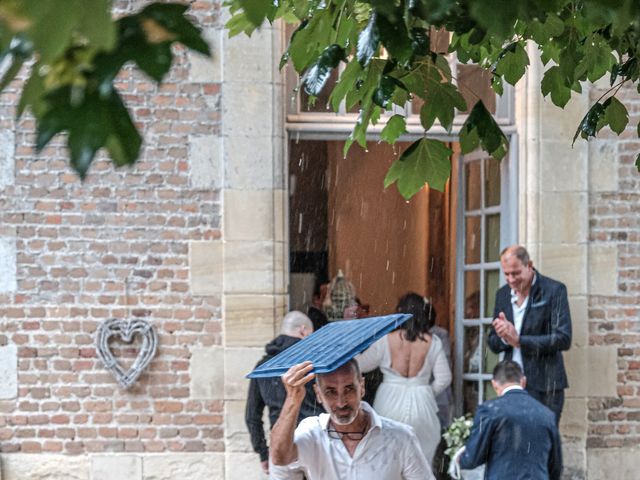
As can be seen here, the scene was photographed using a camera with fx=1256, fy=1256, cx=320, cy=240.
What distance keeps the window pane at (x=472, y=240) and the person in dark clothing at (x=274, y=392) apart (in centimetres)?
226

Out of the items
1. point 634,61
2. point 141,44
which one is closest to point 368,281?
point 634,61

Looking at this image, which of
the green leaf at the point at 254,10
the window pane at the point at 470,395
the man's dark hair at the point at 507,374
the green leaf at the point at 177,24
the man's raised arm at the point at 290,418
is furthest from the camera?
the window pane at the point at 470,395

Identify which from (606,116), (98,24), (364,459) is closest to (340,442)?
(364,459)

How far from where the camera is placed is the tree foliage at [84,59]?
1919mm

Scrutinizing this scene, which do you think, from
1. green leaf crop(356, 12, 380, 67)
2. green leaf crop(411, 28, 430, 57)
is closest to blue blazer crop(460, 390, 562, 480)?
green leaf crop(411, 28, 430, 57)

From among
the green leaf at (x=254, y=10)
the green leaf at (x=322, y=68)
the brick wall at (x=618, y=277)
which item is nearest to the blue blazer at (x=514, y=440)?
the brick wall at (x=618, y=277)

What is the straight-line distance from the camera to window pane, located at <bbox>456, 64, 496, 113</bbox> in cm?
948

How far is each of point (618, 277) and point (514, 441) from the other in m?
2.93

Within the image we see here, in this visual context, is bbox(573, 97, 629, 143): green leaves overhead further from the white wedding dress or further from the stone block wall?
the stone block wall

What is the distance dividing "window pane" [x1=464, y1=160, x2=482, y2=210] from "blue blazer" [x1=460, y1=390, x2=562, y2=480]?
10.4 feet

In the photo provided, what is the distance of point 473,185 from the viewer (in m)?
9.78

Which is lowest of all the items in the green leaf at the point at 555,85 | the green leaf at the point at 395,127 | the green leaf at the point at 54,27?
the green leaf at the point at 54,27

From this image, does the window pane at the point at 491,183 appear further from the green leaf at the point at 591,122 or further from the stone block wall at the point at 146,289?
the green leaf at the point at 591,122

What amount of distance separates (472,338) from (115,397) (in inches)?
110
